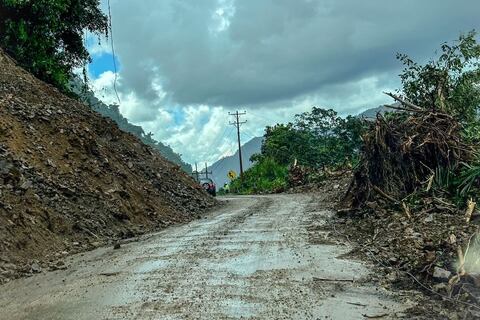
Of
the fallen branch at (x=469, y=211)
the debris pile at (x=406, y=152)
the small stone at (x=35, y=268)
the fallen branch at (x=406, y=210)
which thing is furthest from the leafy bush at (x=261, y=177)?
the small stone at (x=35, y=268)

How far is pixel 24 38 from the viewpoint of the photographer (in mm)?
17812

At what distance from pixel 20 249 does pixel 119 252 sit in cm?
165

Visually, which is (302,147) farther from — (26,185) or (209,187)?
(26,185)

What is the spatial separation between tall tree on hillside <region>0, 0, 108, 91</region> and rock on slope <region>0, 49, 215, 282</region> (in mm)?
1767

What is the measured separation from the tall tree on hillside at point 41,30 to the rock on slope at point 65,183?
69.6 inches

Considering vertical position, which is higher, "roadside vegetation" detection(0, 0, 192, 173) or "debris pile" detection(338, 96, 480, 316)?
"roadside vegetation" detection(0, 0, 192, 173)

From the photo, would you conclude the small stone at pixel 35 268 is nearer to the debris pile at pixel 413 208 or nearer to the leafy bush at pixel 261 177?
the debris pile at pixel 413 208

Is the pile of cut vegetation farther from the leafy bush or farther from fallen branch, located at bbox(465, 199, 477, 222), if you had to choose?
the leafy bush

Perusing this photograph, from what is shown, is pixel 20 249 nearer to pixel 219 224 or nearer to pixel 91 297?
pixel 91 297

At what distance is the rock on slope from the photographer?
868 cm

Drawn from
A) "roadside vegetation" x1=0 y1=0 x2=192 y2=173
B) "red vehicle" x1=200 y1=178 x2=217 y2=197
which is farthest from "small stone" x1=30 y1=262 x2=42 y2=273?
"red vehicle" x1=200 y1=178 x2=217 y2=197

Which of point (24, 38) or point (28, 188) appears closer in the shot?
point (28, 188)

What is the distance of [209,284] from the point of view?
19.8 ft

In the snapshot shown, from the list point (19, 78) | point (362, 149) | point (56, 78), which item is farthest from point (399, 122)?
point (56, 78)
